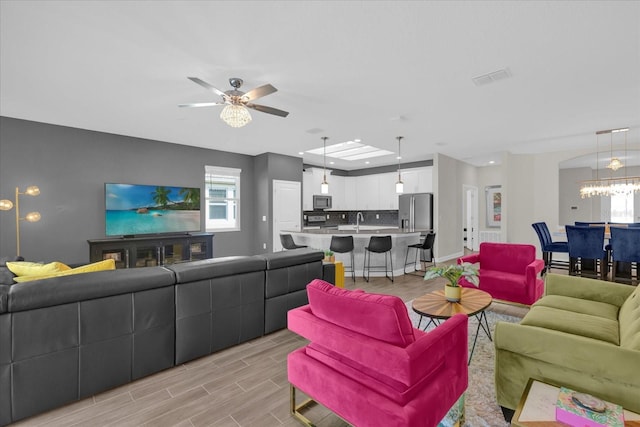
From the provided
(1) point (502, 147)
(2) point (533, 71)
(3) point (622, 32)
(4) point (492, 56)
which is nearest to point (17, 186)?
(4) point (492, 56)

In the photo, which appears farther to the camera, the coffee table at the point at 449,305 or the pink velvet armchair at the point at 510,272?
the pink velvet armchair at the point at 510,272

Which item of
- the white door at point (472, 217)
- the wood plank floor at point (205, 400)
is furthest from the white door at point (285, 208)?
the white door at point (472, 217)

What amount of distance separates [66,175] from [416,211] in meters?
7.29

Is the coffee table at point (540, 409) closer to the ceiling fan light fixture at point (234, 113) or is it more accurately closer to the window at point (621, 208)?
the ceiling fan light fixture at point (234, 113)

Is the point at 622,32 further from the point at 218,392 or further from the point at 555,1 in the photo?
the point at 218,392

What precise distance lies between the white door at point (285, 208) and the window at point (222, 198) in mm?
911

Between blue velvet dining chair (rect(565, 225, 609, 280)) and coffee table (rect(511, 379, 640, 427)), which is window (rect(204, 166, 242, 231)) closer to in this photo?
coffee table (rect(511, 379, 640, 427))

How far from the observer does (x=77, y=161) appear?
16.4 ft

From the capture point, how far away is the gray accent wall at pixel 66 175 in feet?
14.6

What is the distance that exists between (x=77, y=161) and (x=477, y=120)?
6.57 metres

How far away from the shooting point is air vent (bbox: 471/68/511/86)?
3039 mm

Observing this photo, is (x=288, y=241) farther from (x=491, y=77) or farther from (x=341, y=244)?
(x=491, y=77)

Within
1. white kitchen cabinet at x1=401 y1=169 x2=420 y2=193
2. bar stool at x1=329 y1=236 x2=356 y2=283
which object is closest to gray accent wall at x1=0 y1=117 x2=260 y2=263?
bar stool at x1=329 y1=236 x2=356 y2=283

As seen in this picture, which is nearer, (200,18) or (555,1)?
(555,1)
